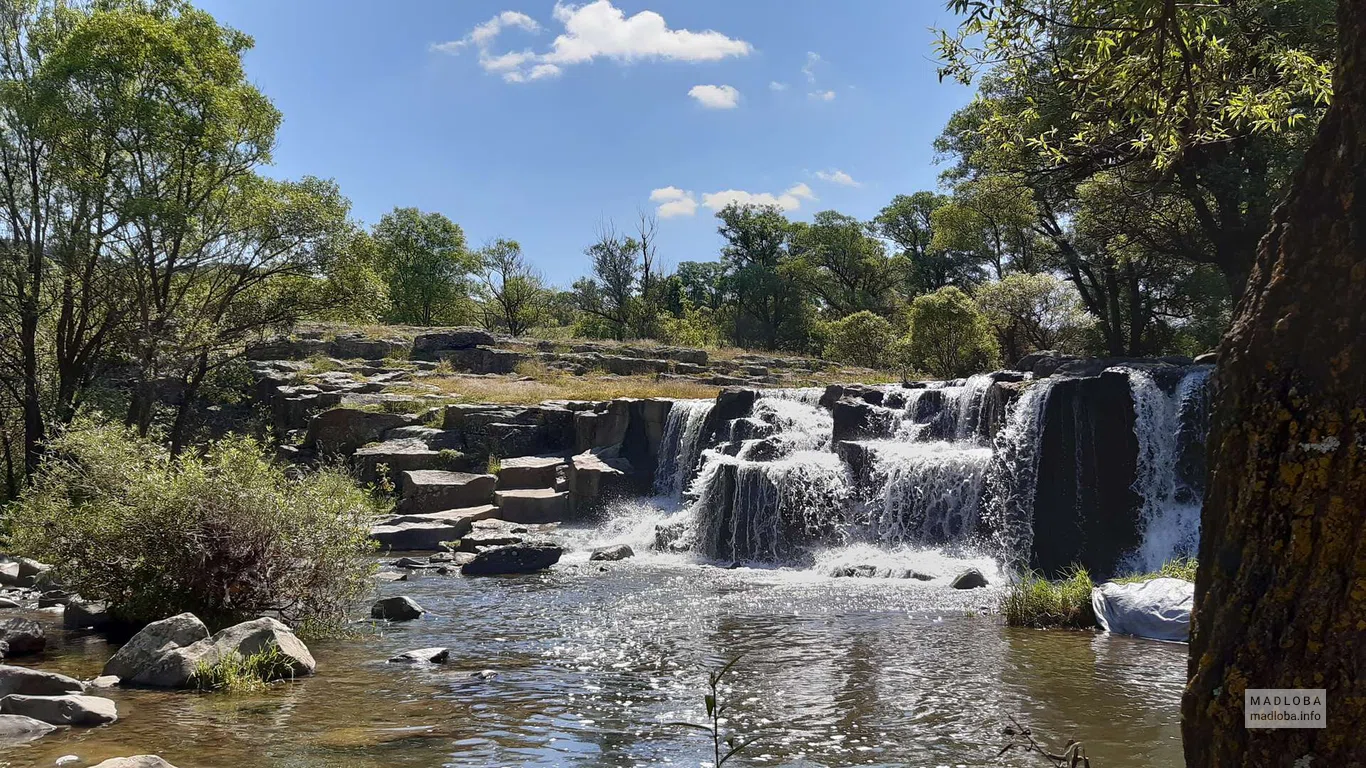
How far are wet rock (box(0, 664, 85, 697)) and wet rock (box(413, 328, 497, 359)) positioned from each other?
104 feet

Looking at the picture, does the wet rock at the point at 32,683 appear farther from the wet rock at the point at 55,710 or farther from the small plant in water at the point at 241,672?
the small plant in water at the point at 241,672

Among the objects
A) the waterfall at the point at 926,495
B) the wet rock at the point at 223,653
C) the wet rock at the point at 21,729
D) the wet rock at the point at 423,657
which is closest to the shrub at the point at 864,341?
the waterfall at the point at 926,495

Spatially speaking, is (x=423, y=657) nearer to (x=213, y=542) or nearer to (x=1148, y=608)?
(x=213, y=542)

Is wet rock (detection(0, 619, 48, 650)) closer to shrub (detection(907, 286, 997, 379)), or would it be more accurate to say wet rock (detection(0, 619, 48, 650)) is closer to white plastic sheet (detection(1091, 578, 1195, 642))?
white plastic sheet (detection(1091, 578, 1195, 642))

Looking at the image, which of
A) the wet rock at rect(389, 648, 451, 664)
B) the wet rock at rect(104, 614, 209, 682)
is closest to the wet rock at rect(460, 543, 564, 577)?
the wet rock at rect(389, 648, 451, 664)

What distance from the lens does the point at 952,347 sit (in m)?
31.4

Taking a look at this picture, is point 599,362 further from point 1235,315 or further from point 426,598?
point 1235,315

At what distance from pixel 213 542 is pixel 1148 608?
396 inches

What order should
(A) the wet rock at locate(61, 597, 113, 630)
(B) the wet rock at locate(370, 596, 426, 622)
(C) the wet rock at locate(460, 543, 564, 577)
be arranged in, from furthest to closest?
(C) the wet rock at locate(460, 543, 564, 577) < (B) the wet rock at locate(370, 596, 426, 622) < (A) the wet rock at locate(61, 597, 113, 630)

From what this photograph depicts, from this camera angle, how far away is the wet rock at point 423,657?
959 centimetres

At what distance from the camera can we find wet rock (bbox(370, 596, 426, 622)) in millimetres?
12141

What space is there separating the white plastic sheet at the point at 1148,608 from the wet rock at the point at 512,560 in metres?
9.71

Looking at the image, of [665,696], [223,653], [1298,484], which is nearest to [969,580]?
[665,696]

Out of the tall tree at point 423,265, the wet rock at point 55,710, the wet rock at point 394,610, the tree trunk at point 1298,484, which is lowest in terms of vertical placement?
the wet rock at point 394,610
